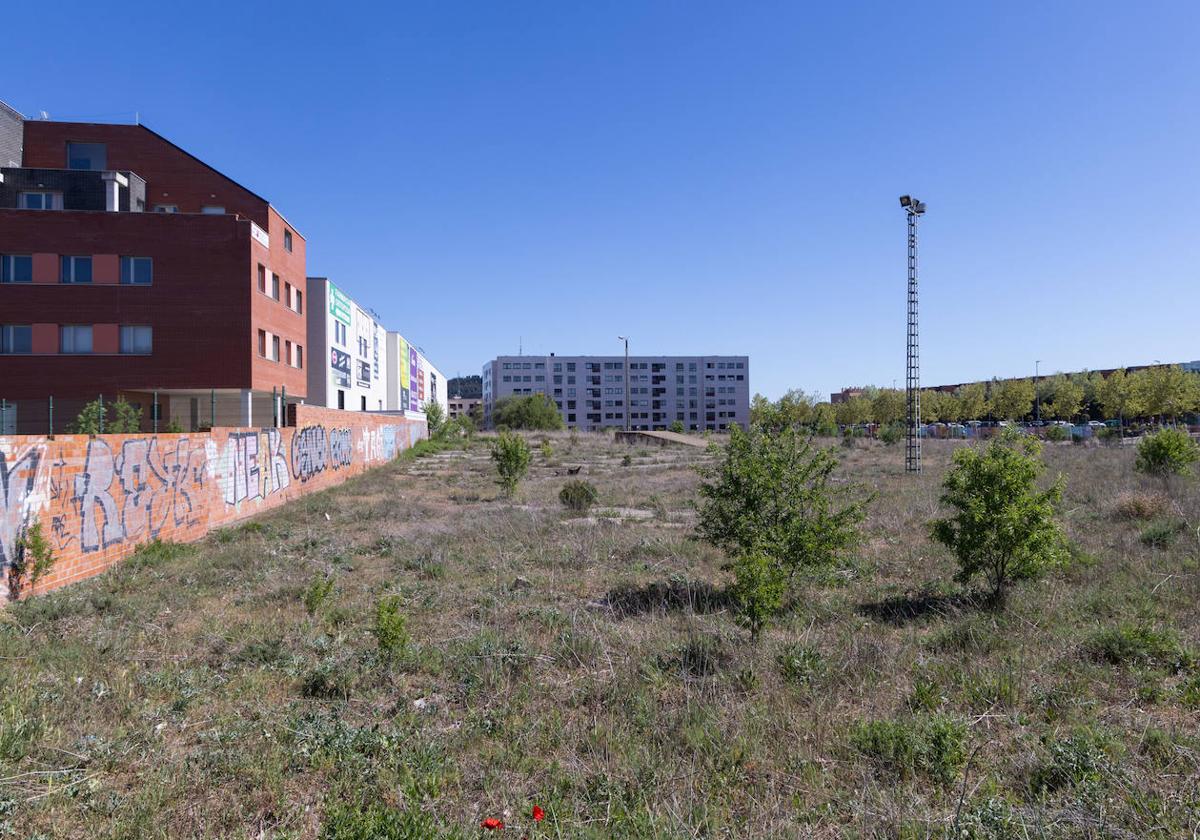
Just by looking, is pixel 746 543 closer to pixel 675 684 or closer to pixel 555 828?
pixel 675 684

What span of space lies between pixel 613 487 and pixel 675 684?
657 inches

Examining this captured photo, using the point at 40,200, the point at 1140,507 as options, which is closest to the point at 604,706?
the point at 1140,507

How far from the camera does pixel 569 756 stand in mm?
4082

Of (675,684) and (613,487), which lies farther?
(613,487)

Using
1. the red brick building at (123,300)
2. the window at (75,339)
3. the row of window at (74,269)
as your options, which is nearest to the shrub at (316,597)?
the red brick building at (123,300)

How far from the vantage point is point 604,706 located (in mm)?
4824

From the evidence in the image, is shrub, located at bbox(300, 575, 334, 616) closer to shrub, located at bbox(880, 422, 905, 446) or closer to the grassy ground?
the grassy ground

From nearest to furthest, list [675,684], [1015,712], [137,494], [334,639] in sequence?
[1015,712]
[675,684]
[334,639]
[137,494]

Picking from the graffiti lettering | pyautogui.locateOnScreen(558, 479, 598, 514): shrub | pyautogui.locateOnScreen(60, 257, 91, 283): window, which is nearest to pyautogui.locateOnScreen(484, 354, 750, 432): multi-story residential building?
pyautogui.locateOnScreen(60, 257, 91, 283): window

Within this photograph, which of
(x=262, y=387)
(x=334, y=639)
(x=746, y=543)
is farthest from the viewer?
(x=262, y=387)

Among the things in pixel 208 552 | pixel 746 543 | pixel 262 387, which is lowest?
pixel 208 552

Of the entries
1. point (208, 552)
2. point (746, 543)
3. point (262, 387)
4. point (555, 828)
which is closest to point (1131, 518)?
point (746, 543)

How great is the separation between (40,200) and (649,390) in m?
110

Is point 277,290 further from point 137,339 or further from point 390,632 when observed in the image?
point 390,632
